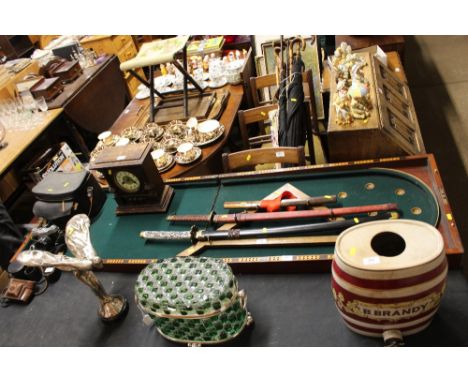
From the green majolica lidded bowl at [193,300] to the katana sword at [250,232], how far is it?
0.37 metres

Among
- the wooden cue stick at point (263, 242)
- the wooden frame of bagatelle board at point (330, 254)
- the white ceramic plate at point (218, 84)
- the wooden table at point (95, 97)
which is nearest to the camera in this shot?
the wooden frame of bagatelle board at point (330, 254)

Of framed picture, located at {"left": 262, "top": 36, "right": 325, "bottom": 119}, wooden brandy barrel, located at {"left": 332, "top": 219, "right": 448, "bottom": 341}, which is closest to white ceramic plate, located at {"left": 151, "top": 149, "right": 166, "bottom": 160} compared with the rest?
wooden brandy barrel, located at {"left": 332, "top": 219, "right": 448, "bottom": 341}

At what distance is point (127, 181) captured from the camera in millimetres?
1965

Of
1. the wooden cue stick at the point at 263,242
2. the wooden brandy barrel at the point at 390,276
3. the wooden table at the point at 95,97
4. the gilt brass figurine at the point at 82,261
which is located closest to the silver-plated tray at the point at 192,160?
the wooden cue stick at the point at 263,242

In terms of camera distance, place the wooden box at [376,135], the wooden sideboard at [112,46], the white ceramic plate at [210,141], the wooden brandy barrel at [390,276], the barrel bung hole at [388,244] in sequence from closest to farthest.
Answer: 1. the wooden brandy barrel at [390,276]
2. the barrel bung hole at [388,244]
3. the wooden box at [376,135]
4. the white ceramic plate at [210,141]
5. the wooden sideboard at [112,46]

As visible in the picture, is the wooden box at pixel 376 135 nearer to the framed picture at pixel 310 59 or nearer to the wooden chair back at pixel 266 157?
the wooden chair back at pixel 266 157

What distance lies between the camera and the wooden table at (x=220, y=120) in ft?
A: 8.20

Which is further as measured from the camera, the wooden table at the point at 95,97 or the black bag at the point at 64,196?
the wooden table at the point at 95,97

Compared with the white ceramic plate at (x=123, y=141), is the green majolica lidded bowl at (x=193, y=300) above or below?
above

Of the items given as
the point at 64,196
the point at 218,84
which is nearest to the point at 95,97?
the point at 218,84

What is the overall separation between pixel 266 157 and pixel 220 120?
0.92 meters

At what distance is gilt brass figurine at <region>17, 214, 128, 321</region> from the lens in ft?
4.38

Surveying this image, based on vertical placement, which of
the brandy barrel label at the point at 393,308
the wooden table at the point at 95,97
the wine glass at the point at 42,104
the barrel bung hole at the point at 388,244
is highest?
the barrel bung hole at the point at 388,244

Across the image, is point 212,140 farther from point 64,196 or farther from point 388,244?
point 388,244
